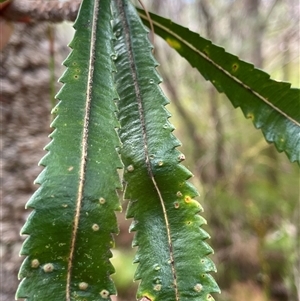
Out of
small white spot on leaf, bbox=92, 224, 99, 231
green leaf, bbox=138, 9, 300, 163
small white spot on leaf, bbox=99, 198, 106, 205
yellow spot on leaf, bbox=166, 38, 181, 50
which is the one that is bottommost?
small white spot on leaf, bbox=92, 224, 99, 231

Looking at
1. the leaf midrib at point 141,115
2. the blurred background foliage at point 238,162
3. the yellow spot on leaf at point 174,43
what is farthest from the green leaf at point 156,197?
the blurred background foliage at point 238,162

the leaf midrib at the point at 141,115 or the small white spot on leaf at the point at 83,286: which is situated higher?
the leaf midrib at the point at 141,115

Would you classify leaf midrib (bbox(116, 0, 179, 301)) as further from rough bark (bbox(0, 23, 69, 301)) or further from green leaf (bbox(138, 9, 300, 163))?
rough bark (bbox(0, 23, 69, 301))

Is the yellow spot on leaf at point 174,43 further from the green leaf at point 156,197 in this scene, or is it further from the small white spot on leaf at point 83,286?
the small white spot on leaf at point 83,286

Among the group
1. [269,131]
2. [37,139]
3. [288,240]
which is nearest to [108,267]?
[269,131]

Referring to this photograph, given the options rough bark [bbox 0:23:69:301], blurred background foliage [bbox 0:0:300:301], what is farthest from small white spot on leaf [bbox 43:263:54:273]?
blurred background foliage [bbox 0:0:300:301]

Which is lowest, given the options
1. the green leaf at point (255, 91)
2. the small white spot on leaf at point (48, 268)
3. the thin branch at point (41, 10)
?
the small white spot on leaf at point (48, 268)
